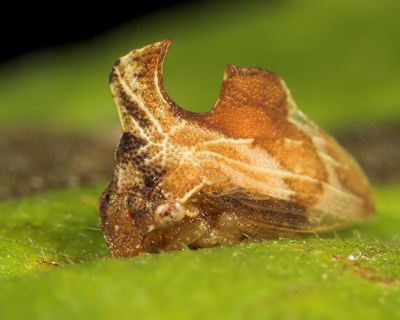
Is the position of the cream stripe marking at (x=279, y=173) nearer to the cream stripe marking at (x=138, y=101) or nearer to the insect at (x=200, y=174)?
the insect at (x=200, y=174)

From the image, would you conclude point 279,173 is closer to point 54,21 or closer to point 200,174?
point 200,174

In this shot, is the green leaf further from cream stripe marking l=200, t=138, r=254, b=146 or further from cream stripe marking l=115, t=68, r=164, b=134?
cream stripe marking l=115, t=68, r=164, b=134

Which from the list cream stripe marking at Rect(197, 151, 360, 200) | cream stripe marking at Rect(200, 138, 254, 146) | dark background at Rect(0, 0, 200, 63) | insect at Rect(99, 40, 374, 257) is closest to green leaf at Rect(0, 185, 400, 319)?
insect at Rect(99, 40, 374, 257)

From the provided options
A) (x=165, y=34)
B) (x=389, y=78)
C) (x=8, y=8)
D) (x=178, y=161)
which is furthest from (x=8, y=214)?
(x=8, y=8)

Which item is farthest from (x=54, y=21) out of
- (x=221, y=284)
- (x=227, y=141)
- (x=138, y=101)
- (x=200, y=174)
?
(x=221, y=284)

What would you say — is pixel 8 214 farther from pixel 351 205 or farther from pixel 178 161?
pixel 351 205

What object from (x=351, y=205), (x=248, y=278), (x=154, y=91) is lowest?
(x=351, y=205)

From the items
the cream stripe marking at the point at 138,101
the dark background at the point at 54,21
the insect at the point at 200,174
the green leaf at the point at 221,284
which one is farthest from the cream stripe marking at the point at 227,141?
the dark background at the point at 54,21
